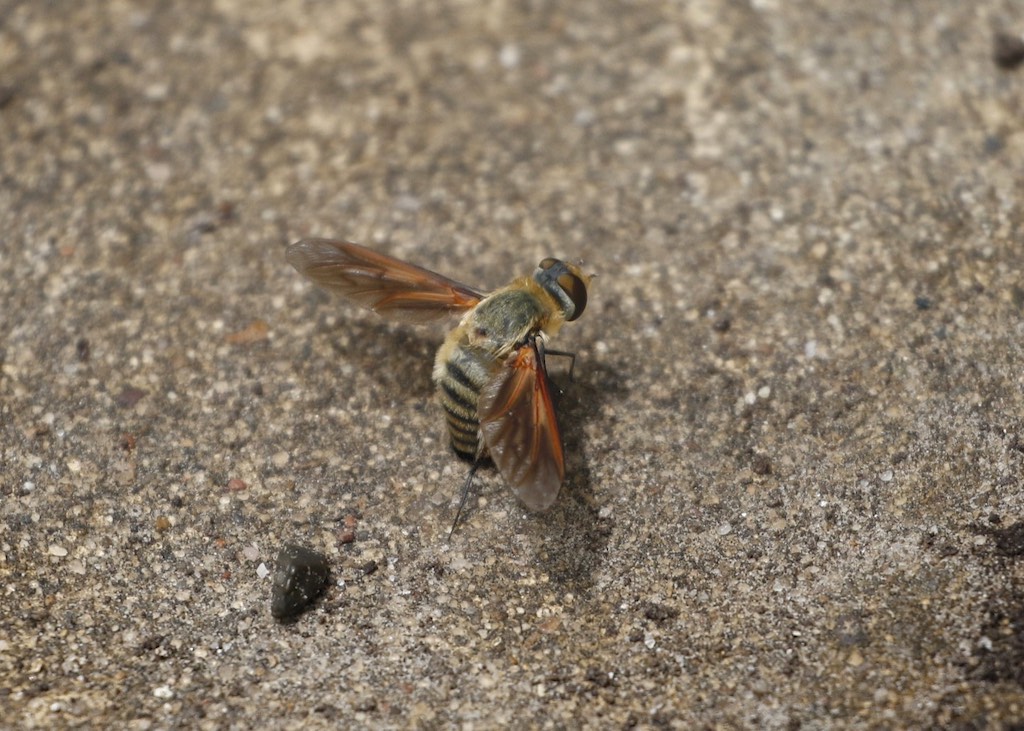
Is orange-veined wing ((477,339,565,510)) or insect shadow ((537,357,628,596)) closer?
orange-veined wing ((477,339,565,510))

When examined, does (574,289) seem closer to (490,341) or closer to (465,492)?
(490,341)

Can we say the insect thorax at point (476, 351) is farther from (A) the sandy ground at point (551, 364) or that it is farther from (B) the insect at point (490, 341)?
(A) the sandy ground at point (551, 364)

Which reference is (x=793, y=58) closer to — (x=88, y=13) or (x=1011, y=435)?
(x=1011, y=435)

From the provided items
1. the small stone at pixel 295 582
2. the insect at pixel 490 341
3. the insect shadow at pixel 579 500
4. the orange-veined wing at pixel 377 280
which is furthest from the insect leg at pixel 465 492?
the orange-veined wing at pixel 377 280

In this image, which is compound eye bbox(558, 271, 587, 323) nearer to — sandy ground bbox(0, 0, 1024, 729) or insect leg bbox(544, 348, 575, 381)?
insect leg bbox(544, 348, 575, 381)

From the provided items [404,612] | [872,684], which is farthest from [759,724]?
[404,612]

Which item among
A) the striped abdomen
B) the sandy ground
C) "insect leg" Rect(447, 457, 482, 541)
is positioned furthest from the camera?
"insect leg" Rect(447, 457, 482, 541)

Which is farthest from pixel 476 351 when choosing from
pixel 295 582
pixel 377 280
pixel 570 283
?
pixel 295 582

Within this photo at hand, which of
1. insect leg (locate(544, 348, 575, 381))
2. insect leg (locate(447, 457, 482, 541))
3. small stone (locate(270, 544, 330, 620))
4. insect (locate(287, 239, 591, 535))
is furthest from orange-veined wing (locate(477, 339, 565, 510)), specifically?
small stone (locate(270, 544, 330, 620))
